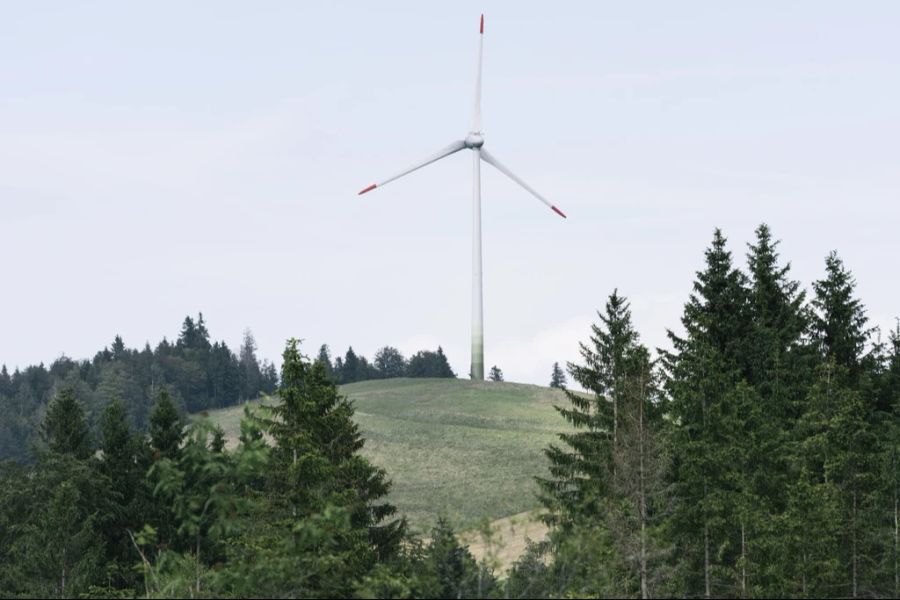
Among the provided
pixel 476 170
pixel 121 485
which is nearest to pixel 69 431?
pixel 121 485

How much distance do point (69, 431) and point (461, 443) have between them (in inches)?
3105

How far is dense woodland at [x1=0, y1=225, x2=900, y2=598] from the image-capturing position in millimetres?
30141

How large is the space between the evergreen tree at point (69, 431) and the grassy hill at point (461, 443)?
25464 millimetres

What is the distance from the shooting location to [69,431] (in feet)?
214

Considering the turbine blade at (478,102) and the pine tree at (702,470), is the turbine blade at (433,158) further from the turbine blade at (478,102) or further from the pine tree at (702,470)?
the pine tree at (702,470)

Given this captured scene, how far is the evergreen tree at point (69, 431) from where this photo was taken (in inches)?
2559

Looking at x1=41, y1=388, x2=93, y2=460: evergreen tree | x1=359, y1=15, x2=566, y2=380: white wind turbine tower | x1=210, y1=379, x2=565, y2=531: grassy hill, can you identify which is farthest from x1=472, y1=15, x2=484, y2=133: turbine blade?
x1=41, y1=388, x2=93, y2=460: evergreen tree

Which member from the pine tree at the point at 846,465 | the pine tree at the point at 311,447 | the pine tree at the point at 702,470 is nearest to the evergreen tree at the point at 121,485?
the pine tree at the point at 311,447

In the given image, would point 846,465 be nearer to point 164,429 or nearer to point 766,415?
point 766,415

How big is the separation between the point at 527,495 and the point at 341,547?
219ft

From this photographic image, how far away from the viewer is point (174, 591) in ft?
80.8

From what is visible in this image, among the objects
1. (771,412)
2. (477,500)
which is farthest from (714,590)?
(477,500)

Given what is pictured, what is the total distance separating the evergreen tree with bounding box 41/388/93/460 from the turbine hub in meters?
59.2

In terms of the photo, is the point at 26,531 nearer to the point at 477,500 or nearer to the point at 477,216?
the point at 477,500
